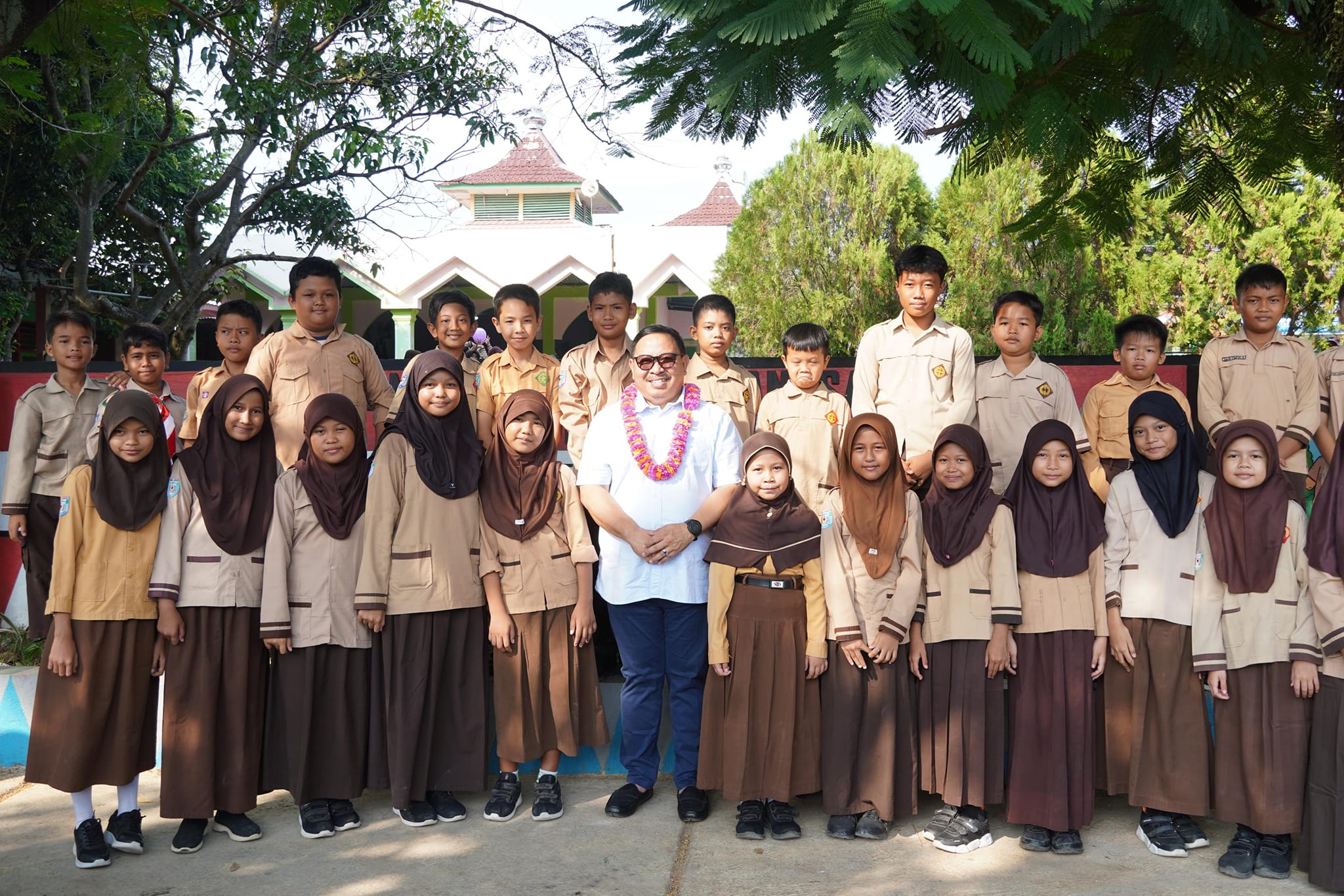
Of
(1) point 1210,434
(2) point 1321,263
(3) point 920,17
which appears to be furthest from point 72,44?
(2) point 1321,263

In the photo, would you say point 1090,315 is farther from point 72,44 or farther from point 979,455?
point 72,44

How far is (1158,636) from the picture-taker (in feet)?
12.6

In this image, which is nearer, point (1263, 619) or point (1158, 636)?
point (1263, 619)

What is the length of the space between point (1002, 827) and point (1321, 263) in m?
10.7

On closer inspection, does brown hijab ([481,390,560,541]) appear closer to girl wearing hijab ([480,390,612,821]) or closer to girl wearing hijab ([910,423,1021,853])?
girl wearing hijab ([480,390,612,821])

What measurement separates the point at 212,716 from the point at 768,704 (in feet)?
6.70

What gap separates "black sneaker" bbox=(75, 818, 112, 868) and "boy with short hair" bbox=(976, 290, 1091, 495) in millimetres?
3751

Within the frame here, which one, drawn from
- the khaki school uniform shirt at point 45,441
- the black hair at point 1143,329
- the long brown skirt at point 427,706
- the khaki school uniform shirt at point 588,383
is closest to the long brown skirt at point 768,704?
the long brown skirt at point 427,706

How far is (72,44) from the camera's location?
4.20m

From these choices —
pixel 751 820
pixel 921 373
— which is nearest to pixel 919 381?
pixel 921 373

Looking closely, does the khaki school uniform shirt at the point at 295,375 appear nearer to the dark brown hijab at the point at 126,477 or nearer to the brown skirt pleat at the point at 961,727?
the dark brown hijab at the point at 126,477

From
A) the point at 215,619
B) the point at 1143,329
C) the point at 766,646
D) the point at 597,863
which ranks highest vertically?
the point at 1143,329

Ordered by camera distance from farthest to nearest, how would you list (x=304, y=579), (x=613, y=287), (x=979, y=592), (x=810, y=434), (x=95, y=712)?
(x=613, y=287) < (x=810, y=434) < (x=304, y=579) < (x=979, y=592) < (x=95, y=712)

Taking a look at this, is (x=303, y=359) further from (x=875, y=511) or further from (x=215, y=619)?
(x=875, y=511)
